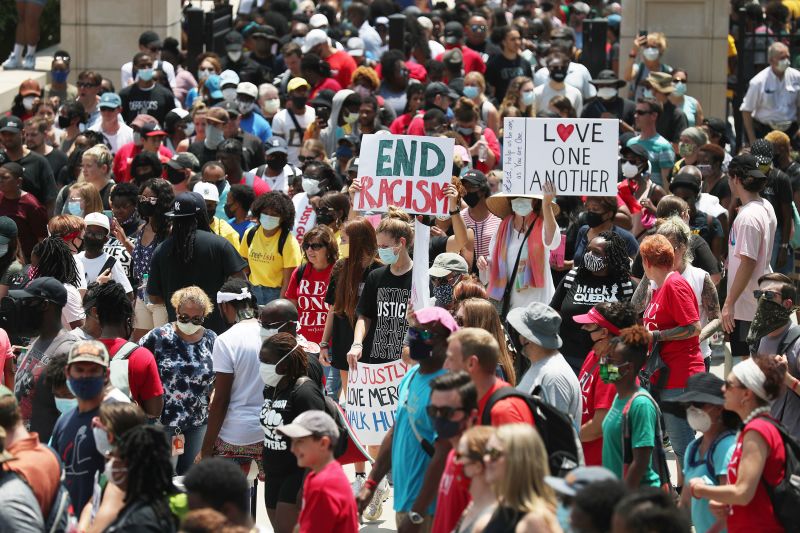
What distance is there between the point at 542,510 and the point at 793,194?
28.1 ft

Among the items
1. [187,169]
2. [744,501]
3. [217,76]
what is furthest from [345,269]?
[217,76]

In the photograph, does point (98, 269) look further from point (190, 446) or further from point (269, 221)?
point (190, 446)

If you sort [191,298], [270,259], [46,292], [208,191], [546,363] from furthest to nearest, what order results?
[208,191], [270,259], [191,298], [46,292], [546,363]

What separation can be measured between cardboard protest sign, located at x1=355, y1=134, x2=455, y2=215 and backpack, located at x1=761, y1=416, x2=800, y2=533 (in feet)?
14.7

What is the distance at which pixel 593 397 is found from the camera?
784 centimetres

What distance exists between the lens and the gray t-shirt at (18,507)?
235 inches

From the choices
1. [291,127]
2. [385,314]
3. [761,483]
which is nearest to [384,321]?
[385,314]

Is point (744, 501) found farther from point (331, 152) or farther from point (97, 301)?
point (331, 152)

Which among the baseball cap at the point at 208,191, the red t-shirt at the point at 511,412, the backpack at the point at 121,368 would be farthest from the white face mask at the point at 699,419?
the baseball cap at the point at 208,191

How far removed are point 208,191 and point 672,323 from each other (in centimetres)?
435

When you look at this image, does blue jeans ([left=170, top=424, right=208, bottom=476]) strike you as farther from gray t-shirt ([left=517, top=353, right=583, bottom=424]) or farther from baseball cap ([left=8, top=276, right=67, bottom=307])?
gray t-shirt ([left=517, top=353, right=583, bottom=424])

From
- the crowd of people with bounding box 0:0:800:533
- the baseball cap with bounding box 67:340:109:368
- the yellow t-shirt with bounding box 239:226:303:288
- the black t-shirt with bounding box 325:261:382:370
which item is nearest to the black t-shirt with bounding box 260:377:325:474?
the crowd of people with bounding box 0:0:800:533

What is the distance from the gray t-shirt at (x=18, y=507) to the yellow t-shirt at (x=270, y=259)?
15.9ft

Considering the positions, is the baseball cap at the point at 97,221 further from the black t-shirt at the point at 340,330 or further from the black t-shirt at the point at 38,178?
the black t-shirt at the point at 38,178
